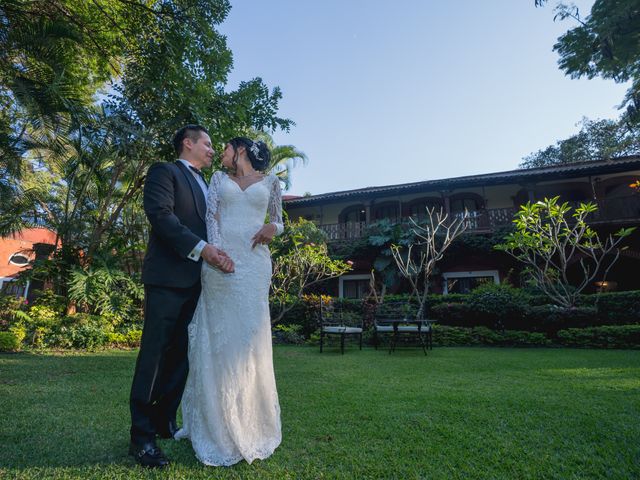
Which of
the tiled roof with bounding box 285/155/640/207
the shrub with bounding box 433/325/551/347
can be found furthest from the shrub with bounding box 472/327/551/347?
the tiled roof with bounding box 285/155/640/207

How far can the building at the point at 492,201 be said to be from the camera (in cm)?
1377

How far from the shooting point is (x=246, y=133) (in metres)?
7.82

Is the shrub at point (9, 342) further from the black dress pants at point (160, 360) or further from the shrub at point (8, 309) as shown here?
the black dress pants at point (160, 360)

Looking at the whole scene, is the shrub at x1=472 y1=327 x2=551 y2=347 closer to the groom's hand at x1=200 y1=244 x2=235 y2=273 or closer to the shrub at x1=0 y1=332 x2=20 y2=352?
the groom's hand at x1=200 y1=244 x2=235 y2=273

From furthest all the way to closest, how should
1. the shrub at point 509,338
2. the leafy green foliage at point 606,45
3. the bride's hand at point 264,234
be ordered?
1. the shrub at point 509,338
2. the leafy green foliage at point 606,45
3. the bride's hand at point 264,234

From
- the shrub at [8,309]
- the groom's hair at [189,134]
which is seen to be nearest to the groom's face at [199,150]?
the groom's hair at [189,134]

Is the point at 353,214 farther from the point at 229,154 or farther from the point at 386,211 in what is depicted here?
the point at 229,154

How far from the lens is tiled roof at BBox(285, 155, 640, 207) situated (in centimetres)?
1378

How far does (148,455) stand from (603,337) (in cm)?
985

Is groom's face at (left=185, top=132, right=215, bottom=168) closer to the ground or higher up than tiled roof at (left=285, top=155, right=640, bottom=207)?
closer to the ground

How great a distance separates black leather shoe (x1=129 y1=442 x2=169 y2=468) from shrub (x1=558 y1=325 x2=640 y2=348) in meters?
9.67

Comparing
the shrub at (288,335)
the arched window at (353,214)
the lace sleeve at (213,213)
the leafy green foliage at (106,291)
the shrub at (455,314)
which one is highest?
the arched window at (353,214)

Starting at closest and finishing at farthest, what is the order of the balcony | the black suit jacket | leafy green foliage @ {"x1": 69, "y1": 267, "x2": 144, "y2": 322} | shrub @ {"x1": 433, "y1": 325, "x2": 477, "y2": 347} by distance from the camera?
the black suit jacket < leafy green foliage @ {"x1": 69, "y1": 267, "x2": 144, "y2": 322} < shrub @ {"x1": 433, "y1": 325, "x2": 477, "y2": 347} < the balcony

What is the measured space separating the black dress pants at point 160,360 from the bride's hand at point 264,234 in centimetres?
44
